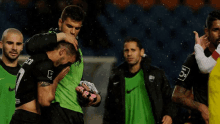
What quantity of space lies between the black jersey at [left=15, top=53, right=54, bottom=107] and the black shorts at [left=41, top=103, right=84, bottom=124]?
0.45ft

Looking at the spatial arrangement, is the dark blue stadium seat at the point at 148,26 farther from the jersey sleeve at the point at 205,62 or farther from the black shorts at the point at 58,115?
the black shorts at the point at 58,115

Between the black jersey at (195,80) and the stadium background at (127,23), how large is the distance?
1234 mm

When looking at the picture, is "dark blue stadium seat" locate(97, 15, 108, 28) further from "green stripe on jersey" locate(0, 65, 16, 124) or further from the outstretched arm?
the outstretched arm

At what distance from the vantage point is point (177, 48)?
10.4 feet

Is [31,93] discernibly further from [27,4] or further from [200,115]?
[27,4]

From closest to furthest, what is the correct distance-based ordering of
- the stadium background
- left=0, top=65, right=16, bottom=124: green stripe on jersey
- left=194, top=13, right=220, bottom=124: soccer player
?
left=194, top=13, right=220, bottom=124: soccer player → left=0, top=65, right=16, bottom=124: green stripe on jersey → the stadium background

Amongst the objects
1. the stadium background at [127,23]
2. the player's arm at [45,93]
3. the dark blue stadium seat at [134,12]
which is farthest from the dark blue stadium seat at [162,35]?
the player's arm at [45,93]

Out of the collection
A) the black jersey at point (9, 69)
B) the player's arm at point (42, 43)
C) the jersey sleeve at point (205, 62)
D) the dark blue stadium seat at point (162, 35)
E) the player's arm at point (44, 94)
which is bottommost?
the player's arm at point (44, 94)

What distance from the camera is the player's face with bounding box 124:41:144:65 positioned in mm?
2498

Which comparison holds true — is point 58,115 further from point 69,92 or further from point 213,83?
point 213,83

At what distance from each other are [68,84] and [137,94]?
820 millimetres

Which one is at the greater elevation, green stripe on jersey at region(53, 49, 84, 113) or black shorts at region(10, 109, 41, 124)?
green stripe on jersey at region(53, 49, 84, 113)

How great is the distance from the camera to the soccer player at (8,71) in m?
2.19

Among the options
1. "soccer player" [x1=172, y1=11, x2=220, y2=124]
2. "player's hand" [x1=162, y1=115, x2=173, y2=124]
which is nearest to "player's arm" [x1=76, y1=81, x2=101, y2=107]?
"soccer player" [x1=172, y1=11, x2=220, y2=124]
